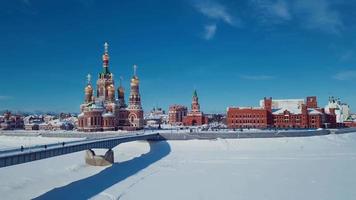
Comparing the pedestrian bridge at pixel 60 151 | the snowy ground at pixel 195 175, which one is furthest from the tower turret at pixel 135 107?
the pedestrian bridge at pixel 60 151

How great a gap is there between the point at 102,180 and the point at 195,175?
9889mm

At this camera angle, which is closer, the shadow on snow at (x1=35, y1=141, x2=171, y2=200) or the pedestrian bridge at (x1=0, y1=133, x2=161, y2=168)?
the pedestrian bridge at (x1=0, y1=133, x2=161, y2=168)

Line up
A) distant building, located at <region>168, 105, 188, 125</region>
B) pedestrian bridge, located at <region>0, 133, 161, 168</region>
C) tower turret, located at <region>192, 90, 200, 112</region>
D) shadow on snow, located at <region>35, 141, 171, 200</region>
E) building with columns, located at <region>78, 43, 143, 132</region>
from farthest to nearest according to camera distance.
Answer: distant building, located at <region>168, 105, 188, 125</region>
tower turret, located at <region>192, 90, 200, 112</region>
building with columns, located at <region>78, 43, 143, 132</region>
shadow on snow, located at <region>35, 141, 171, 200</region>
pedestrian bridge, located at <region>0, 133, 161, 168</region>

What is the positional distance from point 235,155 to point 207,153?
473 centimetres

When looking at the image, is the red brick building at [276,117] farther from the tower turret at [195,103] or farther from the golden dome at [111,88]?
the golden dome at [111,88]

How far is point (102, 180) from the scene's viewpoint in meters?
38.6

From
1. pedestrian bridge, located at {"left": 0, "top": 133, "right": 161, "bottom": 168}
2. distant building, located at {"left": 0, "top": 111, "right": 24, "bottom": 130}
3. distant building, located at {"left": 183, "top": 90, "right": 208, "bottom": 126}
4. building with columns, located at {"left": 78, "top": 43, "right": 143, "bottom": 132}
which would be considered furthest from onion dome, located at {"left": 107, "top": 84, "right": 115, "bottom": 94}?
distant building, located at {"left": 0, "top": 111, "right": 24, "bottom": 130}

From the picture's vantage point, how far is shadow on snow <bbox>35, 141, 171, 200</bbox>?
106ft

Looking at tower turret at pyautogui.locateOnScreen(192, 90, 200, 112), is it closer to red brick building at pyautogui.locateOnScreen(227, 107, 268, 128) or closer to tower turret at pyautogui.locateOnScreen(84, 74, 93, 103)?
red brick building at pyautogui.locateOnScreen(227, 107, 268, 128)

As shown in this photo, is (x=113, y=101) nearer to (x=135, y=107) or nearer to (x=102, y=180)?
(x=135, y=107)

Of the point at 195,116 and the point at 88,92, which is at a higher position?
the point at 88,92

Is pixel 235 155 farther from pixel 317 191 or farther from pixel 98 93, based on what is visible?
pixel 98 93

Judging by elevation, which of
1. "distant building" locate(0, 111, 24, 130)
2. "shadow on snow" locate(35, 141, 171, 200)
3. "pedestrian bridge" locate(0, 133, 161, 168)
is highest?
"distant building" locate(0, 111, 24, 130)

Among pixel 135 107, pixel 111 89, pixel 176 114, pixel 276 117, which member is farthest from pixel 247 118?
pixel 176 114
